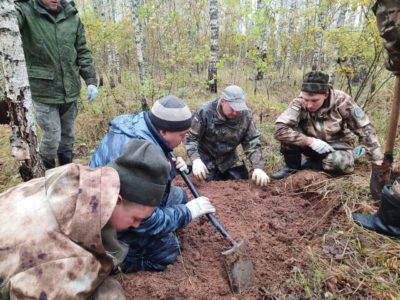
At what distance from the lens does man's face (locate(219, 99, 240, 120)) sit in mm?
3529

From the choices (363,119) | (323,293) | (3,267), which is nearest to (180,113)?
(3,267)

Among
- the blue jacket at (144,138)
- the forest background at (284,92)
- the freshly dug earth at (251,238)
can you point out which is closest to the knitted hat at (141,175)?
the blue jacket at (144,138)

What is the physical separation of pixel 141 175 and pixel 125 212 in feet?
0.63

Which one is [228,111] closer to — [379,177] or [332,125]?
[332,125]

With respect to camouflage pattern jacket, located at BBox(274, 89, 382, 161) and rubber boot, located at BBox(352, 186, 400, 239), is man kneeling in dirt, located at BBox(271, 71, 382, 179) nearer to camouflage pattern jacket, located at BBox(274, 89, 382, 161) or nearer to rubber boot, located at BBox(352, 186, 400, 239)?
camouflage pattern jacket, located at BBox(274, 89, 382, 161)

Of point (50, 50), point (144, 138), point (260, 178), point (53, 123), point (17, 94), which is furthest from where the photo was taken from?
point (260, 178)

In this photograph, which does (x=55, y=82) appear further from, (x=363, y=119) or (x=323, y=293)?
(x=363, y=119)

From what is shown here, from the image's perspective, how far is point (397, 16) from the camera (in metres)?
2.24

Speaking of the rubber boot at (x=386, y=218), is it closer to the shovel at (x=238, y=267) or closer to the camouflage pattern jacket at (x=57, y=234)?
the shovel at (x=238, y=267)

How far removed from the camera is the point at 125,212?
1.50 metres

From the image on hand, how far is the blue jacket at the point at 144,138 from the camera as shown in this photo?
208cm

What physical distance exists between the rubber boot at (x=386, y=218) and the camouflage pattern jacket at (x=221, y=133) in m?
1.32

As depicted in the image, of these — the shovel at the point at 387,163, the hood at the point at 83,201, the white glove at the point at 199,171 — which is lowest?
the white glove at the point at 199,171

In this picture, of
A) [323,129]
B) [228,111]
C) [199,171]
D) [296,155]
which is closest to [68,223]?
[199,171]
